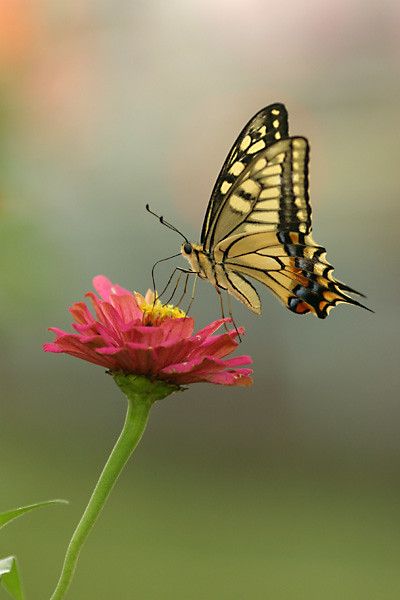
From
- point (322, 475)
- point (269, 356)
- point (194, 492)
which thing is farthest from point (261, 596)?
point (269, 356)

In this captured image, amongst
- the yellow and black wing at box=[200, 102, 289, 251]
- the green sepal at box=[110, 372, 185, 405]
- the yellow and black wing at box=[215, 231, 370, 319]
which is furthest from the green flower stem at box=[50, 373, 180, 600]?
the yellow and black wing at box=[200, 102, 289, 251]

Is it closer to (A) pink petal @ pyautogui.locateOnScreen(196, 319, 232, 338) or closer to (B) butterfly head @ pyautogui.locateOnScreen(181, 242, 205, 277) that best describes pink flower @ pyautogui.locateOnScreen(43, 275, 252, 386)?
(A) pink petal @ pyautogui.locateOnScreen(196, 319, 232, 338)

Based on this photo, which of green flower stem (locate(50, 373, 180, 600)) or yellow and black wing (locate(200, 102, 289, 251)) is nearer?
green flower stem (locate(50, 373, 180, 600))

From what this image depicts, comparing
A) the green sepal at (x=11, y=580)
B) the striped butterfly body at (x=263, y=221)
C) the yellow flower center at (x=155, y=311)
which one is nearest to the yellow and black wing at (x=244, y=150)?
the striped butterfly body at (x=263, y=221)

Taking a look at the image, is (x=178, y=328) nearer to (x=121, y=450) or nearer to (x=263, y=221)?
(x=121, y=450)

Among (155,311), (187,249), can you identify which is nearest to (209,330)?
(155,311)

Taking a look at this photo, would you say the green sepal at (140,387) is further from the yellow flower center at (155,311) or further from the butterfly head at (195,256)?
the butterfly head at (195,256)
